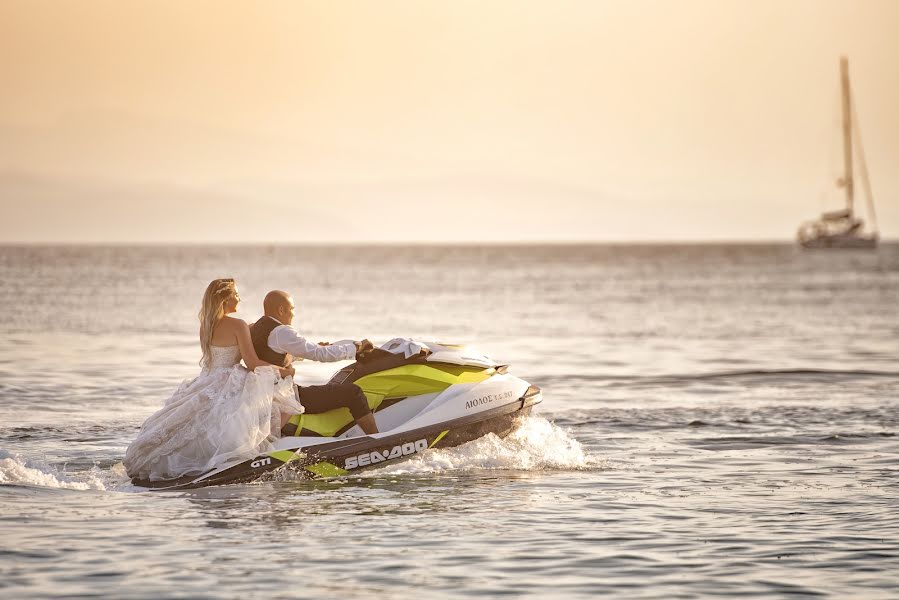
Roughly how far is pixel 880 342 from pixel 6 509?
23.9 m

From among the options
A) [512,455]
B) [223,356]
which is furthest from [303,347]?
[512,455]

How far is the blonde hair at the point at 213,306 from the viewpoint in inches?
444

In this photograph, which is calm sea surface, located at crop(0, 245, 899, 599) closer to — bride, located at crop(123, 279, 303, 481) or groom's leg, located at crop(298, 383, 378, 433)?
bride, located at crop(123, 279, 303, 481)

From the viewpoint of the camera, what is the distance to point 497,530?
10.1 metres

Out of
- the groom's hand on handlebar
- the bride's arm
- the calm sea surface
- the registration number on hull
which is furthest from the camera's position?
the registration number on hull

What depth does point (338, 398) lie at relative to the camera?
12.0m

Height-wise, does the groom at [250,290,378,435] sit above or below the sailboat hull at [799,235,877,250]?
below

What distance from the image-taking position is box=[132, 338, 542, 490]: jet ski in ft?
38.4

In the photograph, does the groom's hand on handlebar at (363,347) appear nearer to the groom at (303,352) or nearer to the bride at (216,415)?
the groom at (303,352)

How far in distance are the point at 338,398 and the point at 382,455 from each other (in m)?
0.63

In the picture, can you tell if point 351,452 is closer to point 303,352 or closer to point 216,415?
point 303,352

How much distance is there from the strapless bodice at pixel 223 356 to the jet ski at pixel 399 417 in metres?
0.78

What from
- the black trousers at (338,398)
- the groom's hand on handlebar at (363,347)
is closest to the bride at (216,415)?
the black trousers at (338,398)

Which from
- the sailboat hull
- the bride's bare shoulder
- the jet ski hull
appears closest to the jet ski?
the jet ski hull
